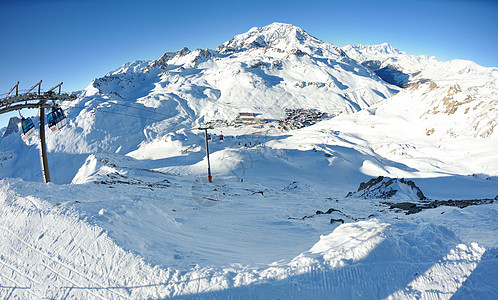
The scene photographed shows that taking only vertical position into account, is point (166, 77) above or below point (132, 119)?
above

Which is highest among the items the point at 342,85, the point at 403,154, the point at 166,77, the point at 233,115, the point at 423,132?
the point at 166,77

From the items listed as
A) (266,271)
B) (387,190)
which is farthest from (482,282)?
(387,190)

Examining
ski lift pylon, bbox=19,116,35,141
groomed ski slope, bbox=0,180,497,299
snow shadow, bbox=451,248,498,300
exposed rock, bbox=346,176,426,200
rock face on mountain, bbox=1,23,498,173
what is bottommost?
exposed rock, bbox=346,176,426,200

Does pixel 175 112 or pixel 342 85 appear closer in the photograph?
pixel 175 112

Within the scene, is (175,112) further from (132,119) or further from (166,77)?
(166,77)

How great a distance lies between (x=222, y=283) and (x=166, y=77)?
21014 cm

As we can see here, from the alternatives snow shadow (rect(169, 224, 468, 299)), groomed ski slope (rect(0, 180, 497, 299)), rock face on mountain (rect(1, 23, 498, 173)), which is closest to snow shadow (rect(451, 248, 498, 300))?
groomed ski slope (rect(0, 180, 497, 299))

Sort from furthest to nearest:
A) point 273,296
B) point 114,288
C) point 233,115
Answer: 1. point 233,115
2. point 114,288
3. point 273,296

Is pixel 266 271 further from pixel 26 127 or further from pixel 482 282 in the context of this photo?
pixel 26 127

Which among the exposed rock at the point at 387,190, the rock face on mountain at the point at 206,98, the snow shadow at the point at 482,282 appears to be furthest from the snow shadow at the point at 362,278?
the rock face on mountain at the point at 206,98

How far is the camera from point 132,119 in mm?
120250

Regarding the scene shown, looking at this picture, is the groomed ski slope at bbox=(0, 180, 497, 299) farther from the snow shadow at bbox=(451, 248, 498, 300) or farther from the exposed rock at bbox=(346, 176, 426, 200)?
the exposed rock at bbox=(346, 176, 426, 200)

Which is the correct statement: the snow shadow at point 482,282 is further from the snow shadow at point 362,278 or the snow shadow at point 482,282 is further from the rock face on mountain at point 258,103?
the rock face on mountain at point 258,103

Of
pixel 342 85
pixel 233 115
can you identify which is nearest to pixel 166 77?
pixel 233 115
